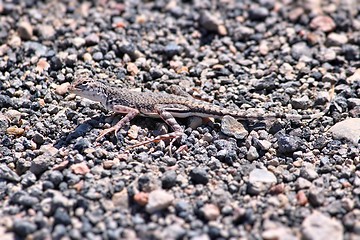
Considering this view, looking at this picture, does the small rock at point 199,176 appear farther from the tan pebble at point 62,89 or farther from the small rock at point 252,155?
the tan pebble at point 62,89

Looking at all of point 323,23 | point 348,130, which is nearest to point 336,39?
point 323,23

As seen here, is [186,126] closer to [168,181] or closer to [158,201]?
[168,181]

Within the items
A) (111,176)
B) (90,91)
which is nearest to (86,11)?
(90,91)

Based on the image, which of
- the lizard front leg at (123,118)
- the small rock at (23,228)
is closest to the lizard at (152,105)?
the lizard front leg at (123,118)

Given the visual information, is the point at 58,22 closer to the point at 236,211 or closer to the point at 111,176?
the point at 111,176

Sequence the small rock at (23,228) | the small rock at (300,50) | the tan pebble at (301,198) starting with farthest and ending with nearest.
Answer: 1. the small rock at (300,50)
2. the tan pebble at (301,198)
3. the small rock at (23,228)

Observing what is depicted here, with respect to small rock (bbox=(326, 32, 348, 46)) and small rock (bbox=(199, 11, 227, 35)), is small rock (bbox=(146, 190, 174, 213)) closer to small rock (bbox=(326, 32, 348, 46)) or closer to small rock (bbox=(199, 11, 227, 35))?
small rock (bbox=(199, 11, 227, 35))

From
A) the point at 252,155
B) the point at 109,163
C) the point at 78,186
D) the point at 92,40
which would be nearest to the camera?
the point at 78,186
